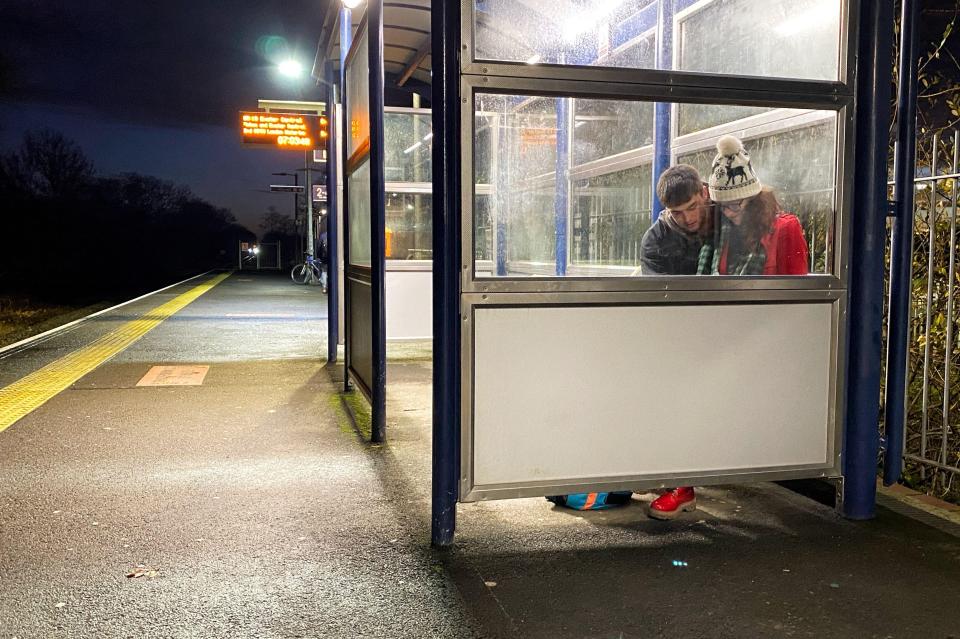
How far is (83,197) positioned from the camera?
6788 centimetres

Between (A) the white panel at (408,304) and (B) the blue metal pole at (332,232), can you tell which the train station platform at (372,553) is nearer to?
(B) the blue metal pole at (332,232)

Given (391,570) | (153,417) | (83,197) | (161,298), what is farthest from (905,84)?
(83,197)

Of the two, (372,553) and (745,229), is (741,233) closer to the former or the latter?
(745,229)

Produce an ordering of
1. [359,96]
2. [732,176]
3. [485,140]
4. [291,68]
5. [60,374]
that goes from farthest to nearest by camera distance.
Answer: [291,68] → [60,374] → [359,96] → [485,140] → [732,176]

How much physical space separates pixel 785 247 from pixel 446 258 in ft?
5.39

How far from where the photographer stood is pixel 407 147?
10.6m

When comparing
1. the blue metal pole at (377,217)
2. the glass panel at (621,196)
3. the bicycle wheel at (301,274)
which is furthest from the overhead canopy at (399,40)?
Answer: the bicycle wheel at (301,274)

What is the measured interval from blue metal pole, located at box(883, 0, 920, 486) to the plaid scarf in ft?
2.03

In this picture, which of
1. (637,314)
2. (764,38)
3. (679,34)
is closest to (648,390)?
(637,314)

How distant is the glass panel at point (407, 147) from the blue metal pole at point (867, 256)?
6.99 meters

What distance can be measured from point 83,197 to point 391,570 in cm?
7158

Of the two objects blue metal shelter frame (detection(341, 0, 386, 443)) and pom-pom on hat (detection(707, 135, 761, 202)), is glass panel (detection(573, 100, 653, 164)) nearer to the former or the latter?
blue metal shelter frame (detection(341, 0, 386, 443))

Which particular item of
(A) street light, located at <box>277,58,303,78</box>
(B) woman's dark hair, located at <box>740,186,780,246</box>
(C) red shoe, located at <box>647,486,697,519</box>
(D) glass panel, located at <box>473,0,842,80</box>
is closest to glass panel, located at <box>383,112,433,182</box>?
(D) glass panel, located at <box>473,0,842,80</box>

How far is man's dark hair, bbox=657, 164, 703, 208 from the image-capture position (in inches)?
161
